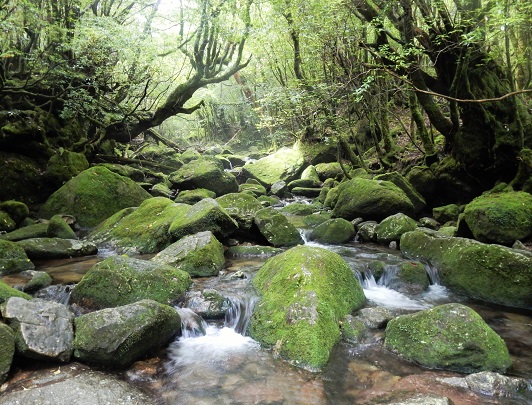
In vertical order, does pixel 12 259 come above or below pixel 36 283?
above

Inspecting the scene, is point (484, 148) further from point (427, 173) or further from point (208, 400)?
point (208, 400)

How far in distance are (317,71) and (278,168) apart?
21.2ft

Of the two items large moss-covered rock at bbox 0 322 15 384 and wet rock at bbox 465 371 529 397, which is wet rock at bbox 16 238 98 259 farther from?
wet rock at bbox 465 371 529 397

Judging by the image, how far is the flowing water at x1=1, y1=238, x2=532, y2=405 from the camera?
11.4ft

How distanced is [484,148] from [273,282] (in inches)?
282

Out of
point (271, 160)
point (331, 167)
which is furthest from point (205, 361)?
point (271, 160)

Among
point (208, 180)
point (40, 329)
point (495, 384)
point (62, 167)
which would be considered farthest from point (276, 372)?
point (208, 180)

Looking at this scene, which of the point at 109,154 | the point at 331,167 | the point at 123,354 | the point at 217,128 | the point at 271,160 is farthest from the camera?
the point at 217,128

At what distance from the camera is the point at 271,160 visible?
20.8 meters

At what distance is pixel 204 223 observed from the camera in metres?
7.96

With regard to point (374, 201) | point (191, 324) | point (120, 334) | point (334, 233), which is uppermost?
point (120, 334)

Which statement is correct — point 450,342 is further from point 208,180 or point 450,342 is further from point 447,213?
point 208,180

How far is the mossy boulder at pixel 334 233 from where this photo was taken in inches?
370

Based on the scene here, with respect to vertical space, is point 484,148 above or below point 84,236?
above
